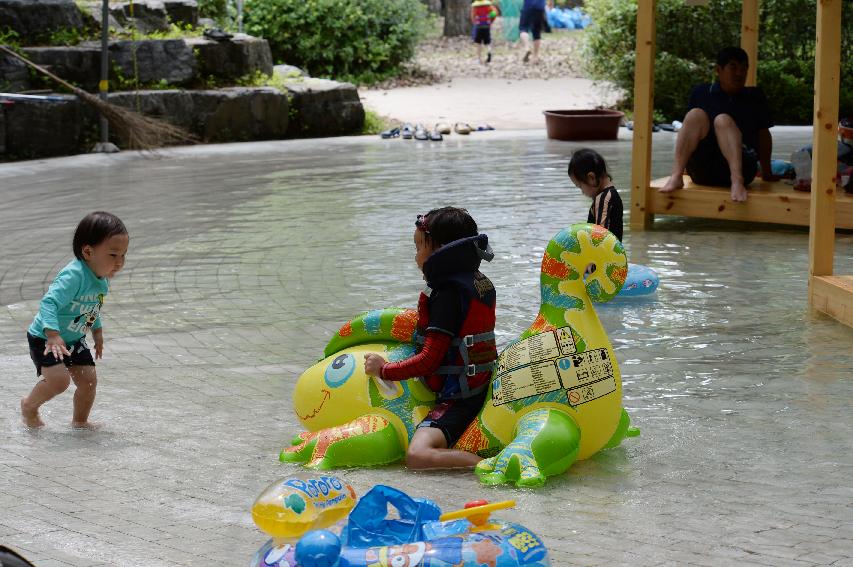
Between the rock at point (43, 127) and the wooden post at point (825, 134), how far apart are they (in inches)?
422

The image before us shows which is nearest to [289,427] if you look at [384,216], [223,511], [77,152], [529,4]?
[223,511]

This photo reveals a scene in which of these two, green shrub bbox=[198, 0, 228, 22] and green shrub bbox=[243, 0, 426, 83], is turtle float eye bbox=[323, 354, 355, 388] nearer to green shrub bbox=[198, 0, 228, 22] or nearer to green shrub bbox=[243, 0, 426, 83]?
green shrub bbox=[198, 0, 228, 22]

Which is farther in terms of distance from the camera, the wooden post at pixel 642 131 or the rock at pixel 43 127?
the rock at pixel 43 127

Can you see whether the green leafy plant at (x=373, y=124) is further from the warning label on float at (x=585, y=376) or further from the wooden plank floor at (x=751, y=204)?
the warning label on float at (x=585, y=376)

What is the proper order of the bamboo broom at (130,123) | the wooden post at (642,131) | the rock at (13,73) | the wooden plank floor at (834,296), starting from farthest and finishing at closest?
1. the rock at (13,73)
2. the bamboo broom at (130,123)
3. the wooden post at (642,131)
4. the wooden plank floor at (834,296)

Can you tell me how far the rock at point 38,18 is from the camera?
17.3 meters

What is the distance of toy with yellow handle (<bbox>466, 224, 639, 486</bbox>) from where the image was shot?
5.00m

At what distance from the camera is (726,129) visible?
11.0 m

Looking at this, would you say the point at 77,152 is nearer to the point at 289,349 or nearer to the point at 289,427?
the point at 289,349

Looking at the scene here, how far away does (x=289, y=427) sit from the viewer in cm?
582

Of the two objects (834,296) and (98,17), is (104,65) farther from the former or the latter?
(834,296)

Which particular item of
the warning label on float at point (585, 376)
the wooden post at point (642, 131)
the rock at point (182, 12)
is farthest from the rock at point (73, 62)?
the warning label on float at point (585, 376)

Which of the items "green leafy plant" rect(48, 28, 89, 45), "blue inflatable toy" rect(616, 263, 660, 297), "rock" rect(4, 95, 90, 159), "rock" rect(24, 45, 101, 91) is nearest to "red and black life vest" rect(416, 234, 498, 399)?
"blue inflatable toy" rect(616, 263, 660, 297)

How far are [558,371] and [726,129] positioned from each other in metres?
6.46
